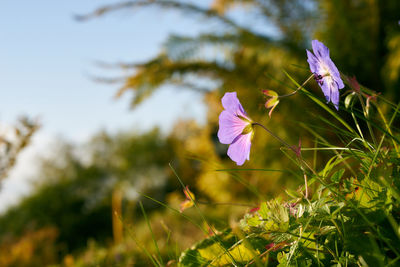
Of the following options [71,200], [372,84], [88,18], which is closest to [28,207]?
[71,200]

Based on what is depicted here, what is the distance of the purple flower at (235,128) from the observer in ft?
1.43

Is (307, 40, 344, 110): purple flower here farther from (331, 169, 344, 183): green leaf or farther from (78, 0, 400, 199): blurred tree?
(78, 0, 400, 199): blurred tree

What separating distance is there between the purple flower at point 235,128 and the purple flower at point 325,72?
10cm

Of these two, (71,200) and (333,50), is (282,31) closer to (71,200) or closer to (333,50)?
(333,50)

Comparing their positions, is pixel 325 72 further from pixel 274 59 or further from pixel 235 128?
pixel 274 59

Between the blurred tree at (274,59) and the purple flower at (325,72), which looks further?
the blurred tree at (274,59)

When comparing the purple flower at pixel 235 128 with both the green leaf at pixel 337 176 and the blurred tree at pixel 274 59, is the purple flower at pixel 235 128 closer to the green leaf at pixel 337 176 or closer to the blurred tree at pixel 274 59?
the green leaf at pixel 337 176

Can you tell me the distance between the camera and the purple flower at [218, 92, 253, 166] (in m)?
0.44

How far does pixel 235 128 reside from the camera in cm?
46

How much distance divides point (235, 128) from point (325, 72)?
0.14 metres

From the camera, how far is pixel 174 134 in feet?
28.8

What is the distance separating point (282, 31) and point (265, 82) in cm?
137

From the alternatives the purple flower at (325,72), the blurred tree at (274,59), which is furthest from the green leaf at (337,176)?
the blurred tree at (274,59)

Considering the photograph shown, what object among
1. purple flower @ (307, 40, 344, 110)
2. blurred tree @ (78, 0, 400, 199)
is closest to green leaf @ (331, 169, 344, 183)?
purple flower @ (307, 40, 344, 110)
